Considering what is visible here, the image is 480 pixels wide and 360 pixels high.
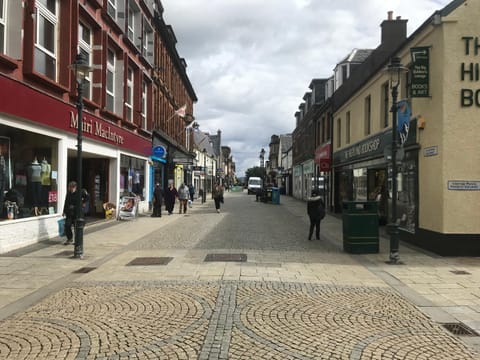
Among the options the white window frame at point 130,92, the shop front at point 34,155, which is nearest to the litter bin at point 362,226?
the shop front at point 34,155

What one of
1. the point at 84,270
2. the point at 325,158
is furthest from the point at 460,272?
the point at 325,158

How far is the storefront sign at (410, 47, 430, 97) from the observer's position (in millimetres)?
11391

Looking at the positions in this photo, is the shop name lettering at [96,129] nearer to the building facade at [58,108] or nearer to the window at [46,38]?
the building facade at [58,108]

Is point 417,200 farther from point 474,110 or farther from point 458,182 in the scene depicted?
point 474,110

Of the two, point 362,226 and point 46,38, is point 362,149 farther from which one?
point 46,38

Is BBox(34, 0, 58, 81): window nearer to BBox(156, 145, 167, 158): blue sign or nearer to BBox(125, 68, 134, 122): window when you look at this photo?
BBox(125, 68, 134, 122): window

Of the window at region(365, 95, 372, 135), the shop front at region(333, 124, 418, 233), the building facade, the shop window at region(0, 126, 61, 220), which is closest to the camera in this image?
the building facade

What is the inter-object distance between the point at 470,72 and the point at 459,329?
24.0 feet

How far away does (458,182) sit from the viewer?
1076 centimetres

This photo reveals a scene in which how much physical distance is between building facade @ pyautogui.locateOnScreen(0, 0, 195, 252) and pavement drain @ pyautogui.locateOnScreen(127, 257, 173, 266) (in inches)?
127

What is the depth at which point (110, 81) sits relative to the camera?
19188 millimetres

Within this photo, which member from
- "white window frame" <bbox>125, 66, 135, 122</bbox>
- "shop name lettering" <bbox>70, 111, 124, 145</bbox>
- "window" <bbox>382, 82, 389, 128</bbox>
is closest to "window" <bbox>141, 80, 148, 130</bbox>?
"white window frame" <bbox>125, 66, 135, 122</bbox>

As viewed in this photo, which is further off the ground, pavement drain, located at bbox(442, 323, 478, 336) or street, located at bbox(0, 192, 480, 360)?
street, located at bbox(0, 192, 480, 360)

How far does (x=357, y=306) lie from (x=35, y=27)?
1047 cm
